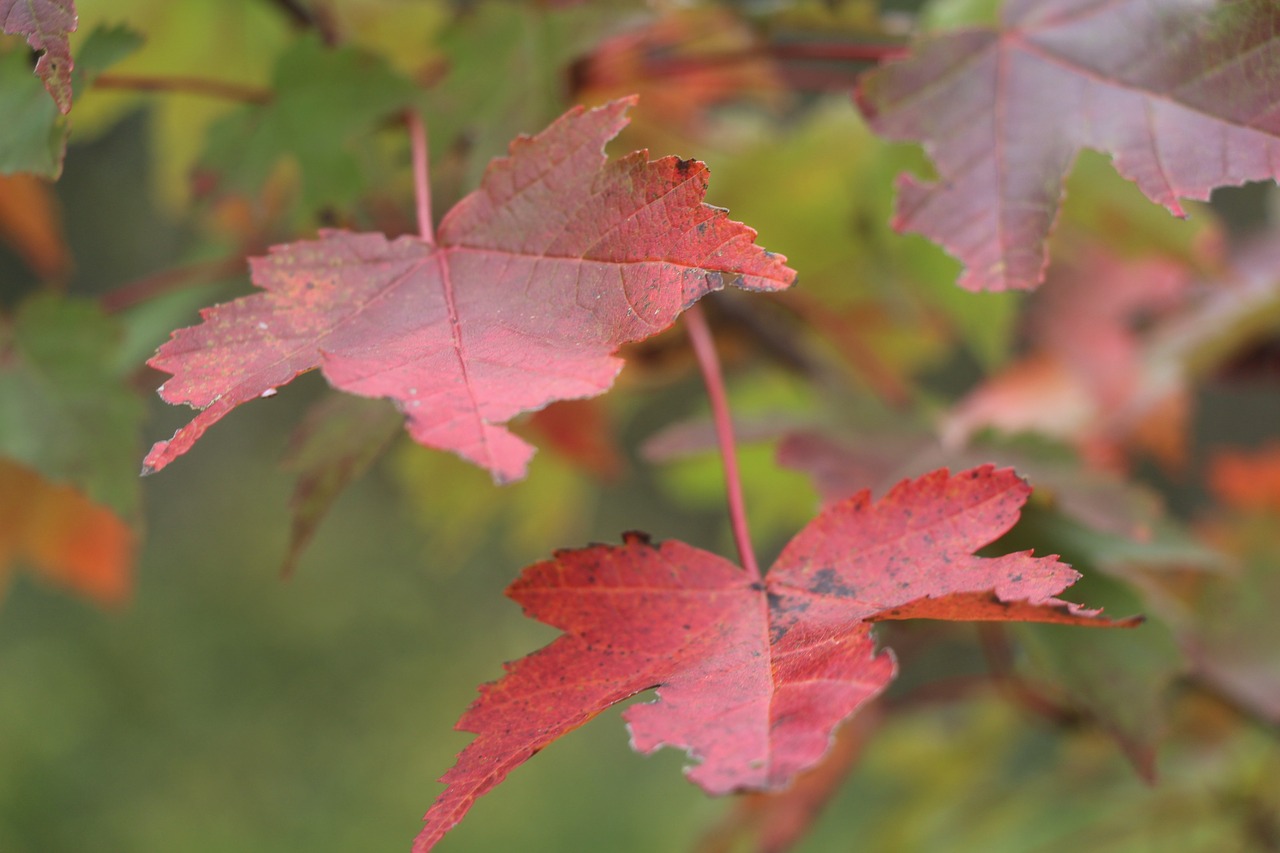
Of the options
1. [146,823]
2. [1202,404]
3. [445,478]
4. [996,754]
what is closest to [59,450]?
[445,478]

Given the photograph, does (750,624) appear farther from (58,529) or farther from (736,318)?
(58,529)

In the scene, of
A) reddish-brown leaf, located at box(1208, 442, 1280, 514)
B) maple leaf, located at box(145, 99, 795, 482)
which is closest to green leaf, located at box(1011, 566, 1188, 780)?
maple leaf, located at box(145, 99, 795, 482)

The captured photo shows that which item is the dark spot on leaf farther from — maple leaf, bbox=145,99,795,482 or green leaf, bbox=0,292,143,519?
green leaf, bbox=0,292,143,519

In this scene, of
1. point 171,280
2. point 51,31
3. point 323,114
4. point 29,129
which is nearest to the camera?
point 51,31

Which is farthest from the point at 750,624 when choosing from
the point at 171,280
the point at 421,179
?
the point at 171,280

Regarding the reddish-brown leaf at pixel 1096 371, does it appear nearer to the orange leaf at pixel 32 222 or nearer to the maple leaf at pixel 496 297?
the maple leaf at pixel 496 297

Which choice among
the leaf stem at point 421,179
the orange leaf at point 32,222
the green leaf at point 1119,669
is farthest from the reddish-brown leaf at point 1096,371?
the orange leaf at point 32,222
